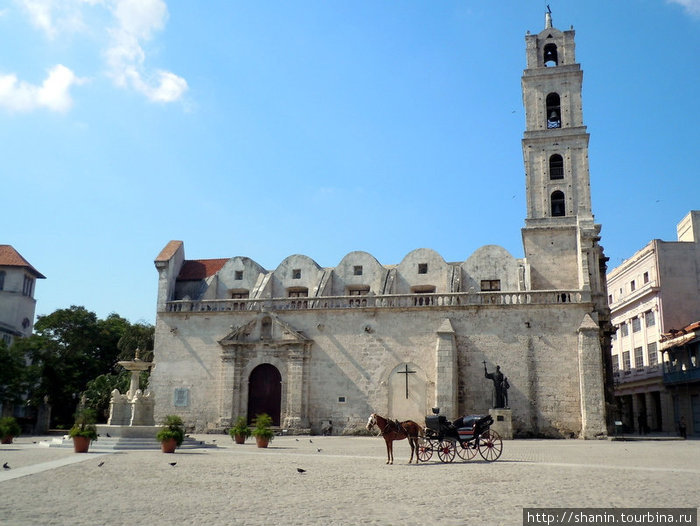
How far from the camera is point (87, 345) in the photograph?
1703 inches

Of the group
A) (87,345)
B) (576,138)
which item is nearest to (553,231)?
(576,138)

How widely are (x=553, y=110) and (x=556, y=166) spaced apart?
134 inches

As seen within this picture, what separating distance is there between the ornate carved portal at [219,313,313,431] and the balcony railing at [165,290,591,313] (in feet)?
3.71

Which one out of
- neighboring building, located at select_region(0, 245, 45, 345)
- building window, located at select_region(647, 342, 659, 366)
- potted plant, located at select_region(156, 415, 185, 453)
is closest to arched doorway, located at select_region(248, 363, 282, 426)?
potted plant, located at select_region(156, 415, 185, 453)

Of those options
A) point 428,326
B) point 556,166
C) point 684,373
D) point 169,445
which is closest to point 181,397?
point 428,326

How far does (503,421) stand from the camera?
83.3 ft

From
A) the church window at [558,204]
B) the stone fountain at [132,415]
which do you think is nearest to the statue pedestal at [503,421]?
the church window at [558,204]

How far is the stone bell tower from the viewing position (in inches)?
1183

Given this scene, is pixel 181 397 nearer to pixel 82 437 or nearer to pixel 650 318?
pixel 82 437

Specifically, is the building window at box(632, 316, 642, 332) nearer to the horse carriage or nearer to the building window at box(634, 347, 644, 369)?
the building window at box(634, 347, 644, 369)

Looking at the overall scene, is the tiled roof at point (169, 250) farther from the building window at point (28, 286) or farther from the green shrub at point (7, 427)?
the building window at point (28, 286)

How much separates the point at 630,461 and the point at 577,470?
3.22m

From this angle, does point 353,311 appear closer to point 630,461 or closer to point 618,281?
point 630,461

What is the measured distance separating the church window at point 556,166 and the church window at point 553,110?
79.1 inches
